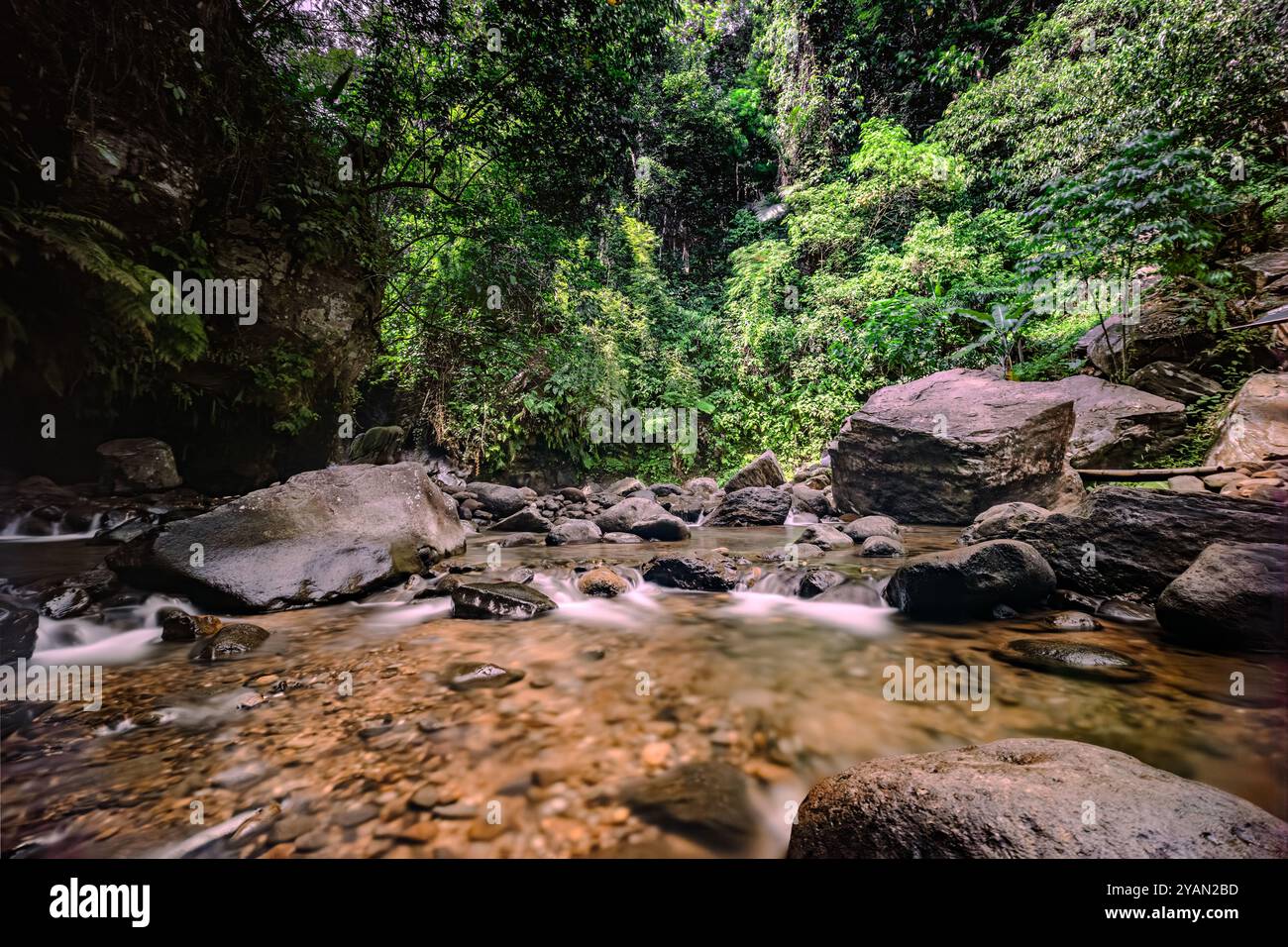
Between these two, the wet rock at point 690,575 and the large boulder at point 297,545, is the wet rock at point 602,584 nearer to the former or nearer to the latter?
the wet rock at point 690,575

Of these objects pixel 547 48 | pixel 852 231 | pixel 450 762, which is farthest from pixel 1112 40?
pixel 450 762

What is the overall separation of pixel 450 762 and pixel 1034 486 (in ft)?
23.6

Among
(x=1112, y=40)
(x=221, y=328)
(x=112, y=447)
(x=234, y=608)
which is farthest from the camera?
(x=1112, y=40)

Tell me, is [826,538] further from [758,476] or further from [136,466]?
[136,466]

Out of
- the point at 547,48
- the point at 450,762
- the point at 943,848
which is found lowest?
the point at 450,762

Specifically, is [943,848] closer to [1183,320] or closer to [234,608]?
[234,608]

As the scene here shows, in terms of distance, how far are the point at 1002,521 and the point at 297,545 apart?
6.33 metres

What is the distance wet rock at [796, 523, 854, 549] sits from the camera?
5.91 metres

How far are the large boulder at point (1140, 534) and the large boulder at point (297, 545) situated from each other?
540 cm

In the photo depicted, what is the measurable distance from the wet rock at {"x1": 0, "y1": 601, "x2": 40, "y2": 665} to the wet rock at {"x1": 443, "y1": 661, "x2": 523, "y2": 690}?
225 centimetres

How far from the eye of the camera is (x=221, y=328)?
537 cm

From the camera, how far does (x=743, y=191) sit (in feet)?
61.2

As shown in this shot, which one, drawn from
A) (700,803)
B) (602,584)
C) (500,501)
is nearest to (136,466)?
(500,501)

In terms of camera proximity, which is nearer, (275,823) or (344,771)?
(275,823)
